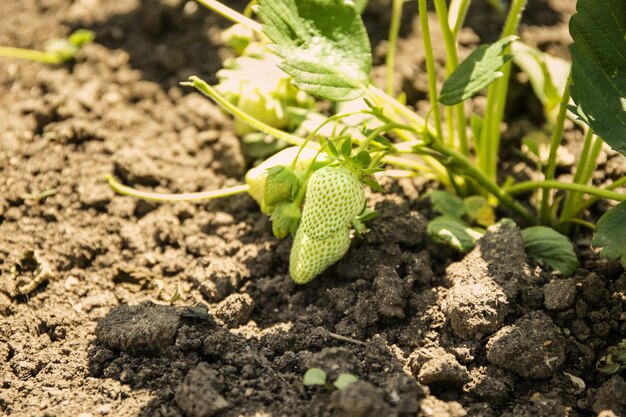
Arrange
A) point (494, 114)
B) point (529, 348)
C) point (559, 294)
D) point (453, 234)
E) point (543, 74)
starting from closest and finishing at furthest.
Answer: point (529, 348) → point (559, 294) → point (453, 234) → point (494, 114) → point (543, 74)

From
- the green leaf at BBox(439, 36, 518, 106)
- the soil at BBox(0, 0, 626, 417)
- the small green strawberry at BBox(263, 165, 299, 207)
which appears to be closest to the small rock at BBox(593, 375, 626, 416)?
the soil at BBox(0, 0, 626, 417)

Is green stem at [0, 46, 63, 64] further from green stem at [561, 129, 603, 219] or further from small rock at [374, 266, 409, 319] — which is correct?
green stem at [561, 129, 603, 219]

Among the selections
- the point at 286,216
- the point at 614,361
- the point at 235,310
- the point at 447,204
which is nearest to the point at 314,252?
the point at 286,216

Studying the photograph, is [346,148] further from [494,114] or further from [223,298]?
[494,114]

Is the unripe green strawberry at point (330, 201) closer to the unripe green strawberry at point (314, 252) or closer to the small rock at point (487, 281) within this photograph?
the unripe green strawberry at point (314, 252)

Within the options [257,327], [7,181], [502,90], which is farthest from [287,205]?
[7,181]

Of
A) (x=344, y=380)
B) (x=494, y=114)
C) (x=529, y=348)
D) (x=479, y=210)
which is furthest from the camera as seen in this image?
(x=494, y=114)

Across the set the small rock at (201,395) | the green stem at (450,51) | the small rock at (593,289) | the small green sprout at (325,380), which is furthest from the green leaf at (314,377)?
the green stem at (450,51)
